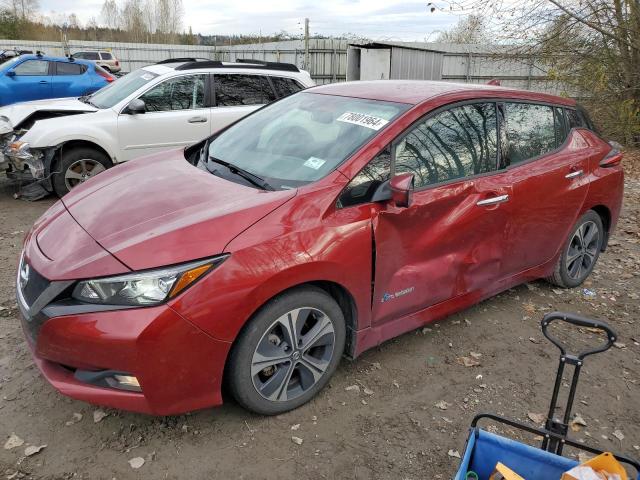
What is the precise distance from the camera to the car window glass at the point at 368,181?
9.12 feet

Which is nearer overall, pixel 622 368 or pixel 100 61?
pixel 622 368

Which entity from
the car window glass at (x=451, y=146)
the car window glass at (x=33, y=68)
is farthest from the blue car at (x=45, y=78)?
the car window glass at (x=451, y=146)

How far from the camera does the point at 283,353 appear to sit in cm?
264

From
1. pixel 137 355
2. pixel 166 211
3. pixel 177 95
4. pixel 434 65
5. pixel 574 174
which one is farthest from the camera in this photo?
pixel 434 65

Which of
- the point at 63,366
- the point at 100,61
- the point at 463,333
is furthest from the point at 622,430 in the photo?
the point at 100,61

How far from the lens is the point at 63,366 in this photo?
2439mm

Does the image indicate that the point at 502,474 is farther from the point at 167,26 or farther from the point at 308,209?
the point at 167,26

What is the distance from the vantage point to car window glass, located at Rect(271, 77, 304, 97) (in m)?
7.47

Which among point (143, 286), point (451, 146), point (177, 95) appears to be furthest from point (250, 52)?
point (143, 286)

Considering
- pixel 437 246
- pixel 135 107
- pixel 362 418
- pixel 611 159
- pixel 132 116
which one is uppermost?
pixel 135 107

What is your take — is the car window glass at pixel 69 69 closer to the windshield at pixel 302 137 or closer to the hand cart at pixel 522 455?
the windshield at pixel 302 137

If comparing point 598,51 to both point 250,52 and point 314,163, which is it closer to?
point 314,163

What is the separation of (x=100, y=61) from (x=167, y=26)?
37.6m

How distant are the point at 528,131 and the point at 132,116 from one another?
4809 millimetres
